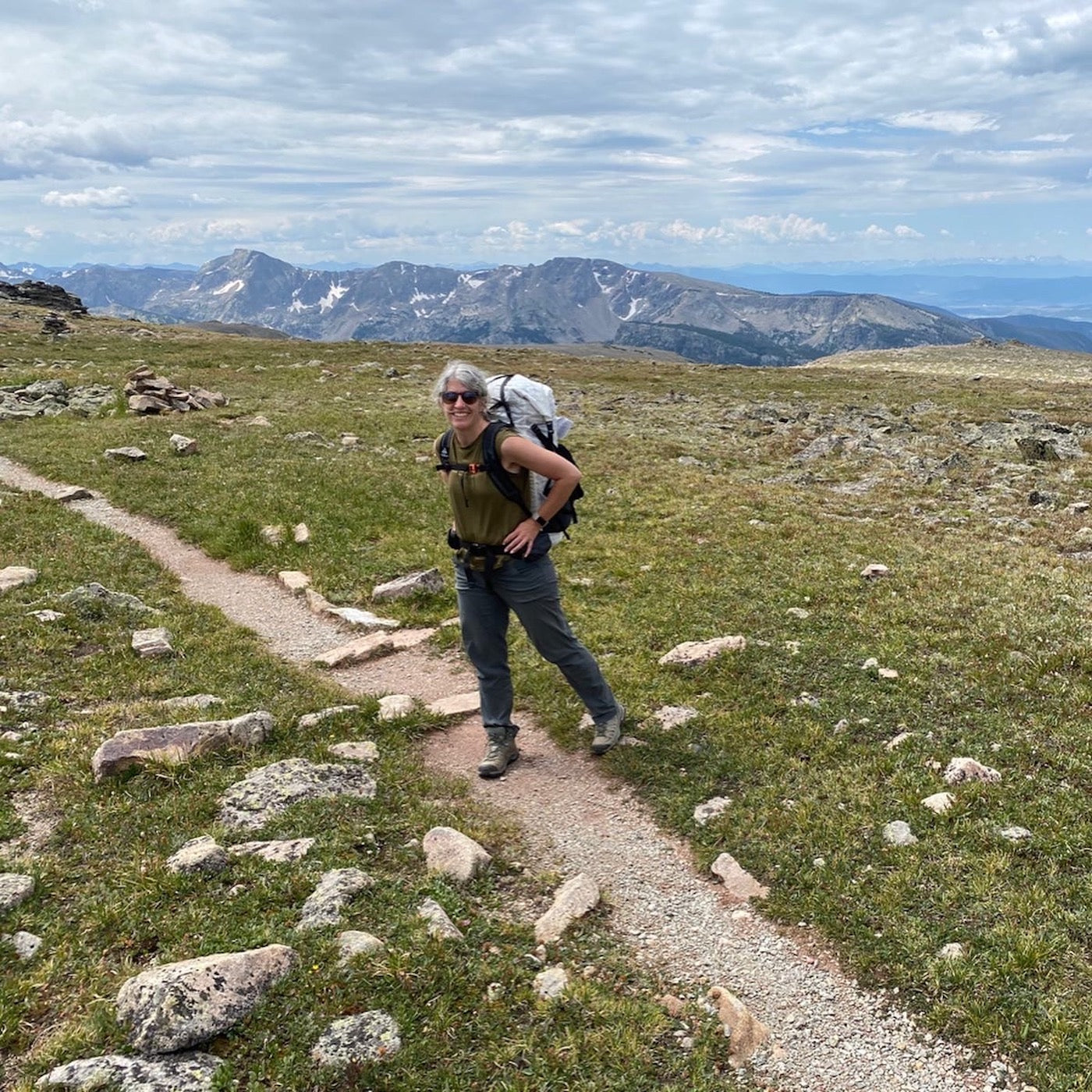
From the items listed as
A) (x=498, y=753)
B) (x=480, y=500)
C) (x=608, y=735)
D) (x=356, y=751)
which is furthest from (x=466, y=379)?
(x=608, y=735)

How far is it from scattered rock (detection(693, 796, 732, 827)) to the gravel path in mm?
457

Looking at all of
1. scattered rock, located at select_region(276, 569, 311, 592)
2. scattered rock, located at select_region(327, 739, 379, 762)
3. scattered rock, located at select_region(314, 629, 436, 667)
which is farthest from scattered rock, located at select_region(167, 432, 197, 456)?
scattered rock, located at select_region(327, 739, 379, 762)

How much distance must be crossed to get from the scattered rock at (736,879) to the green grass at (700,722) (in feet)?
0.59

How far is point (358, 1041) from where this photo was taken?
5.83 metres

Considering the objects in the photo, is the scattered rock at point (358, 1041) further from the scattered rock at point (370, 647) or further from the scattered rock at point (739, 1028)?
the scattered rock at point (370, 647)

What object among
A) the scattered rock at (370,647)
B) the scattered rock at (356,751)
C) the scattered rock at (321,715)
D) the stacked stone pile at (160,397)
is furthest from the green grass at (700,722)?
the stacked stone pile at (160,397)

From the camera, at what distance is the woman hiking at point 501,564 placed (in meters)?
8.85

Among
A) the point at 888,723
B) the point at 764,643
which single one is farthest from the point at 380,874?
the point at 764,643

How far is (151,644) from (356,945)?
28.0ft

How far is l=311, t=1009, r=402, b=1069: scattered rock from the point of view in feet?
18.6

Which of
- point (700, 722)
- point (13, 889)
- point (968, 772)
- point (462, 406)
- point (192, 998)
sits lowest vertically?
point (13, 889)

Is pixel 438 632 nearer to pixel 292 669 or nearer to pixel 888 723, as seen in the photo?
pixel 292 669

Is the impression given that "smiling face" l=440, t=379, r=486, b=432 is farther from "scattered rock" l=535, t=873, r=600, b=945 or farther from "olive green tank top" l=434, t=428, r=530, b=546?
"scattered rock" l=535, t=873, r=600, b=945

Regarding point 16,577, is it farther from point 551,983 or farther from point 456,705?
point 551,983
